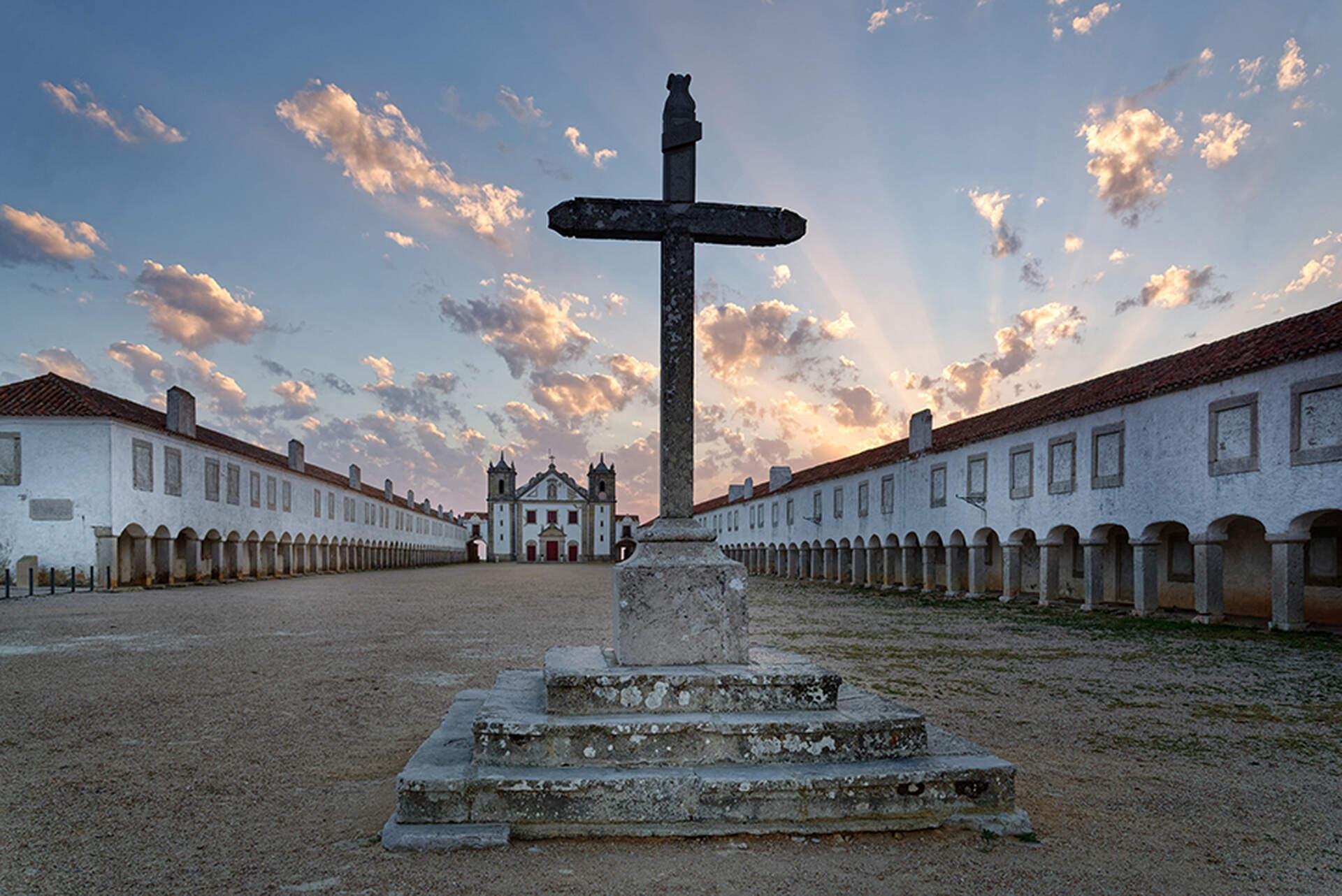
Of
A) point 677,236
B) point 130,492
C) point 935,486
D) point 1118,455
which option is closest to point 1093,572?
point 1118,455

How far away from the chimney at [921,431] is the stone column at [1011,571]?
5.98m

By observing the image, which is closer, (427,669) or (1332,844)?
(1332,844)

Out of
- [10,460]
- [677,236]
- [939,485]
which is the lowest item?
[939,485]

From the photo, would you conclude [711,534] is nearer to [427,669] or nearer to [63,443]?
[427,669]

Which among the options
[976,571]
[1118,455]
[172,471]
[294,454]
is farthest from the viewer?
[294,454]

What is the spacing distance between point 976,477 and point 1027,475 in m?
2.51

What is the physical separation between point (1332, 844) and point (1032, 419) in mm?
18259

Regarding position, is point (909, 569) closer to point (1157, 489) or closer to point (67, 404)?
point (1157, 489)

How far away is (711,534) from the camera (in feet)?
15.9

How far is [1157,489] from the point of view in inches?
645

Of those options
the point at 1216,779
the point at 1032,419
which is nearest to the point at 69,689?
the point at 1216,779

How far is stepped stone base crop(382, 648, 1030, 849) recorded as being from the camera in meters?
3.63

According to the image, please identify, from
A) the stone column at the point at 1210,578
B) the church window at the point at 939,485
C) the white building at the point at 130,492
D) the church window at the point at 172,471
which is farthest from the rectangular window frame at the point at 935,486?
the church window at the point at 172,471

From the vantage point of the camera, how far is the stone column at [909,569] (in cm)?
2758
